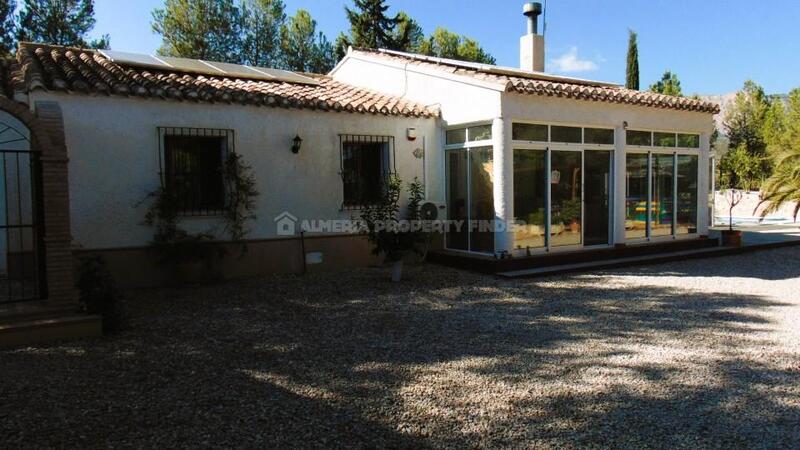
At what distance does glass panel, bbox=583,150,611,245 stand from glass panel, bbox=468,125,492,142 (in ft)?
7.65

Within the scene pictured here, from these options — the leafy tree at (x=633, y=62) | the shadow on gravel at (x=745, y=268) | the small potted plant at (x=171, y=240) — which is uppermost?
the leafy tree at (x=633, y=62)

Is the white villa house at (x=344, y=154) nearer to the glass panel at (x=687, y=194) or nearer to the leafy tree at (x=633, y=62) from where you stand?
the glass panel at (x=687, y=194)

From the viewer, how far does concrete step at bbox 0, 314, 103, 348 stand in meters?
5.91

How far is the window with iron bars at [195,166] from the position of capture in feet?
31.7

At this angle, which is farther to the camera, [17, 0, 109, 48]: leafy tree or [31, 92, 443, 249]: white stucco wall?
[17, 0, 109, 48]: leafy tree

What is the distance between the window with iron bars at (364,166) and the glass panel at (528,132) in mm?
2590

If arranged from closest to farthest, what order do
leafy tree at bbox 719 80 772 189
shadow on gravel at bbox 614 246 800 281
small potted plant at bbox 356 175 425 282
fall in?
1. small potted plant at bbox 356 175 425 282
2. shadow on gravel at bbox 614 246 800 281
3. leafy tree at bbox 719 80 772 189

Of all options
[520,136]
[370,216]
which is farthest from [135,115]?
[520,136]

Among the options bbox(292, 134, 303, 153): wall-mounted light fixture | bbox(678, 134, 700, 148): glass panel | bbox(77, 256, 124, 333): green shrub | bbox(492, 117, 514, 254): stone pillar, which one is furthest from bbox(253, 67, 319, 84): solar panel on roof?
bbox(678, 134, 700, 148): glass panel

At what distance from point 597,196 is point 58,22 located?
2563 centimetres

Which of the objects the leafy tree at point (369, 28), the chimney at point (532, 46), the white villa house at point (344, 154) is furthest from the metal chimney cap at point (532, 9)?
the leafy tree at point (369, 28)

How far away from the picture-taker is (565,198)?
11.7 meters

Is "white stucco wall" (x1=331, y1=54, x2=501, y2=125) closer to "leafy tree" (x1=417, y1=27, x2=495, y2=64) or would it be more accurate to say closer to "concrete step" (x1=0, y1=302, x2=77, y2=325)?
"concrete step" (x1=0, y1=302, x2=77, y2=325)

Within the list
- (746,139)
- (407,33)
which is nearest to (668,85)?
(746,139)
